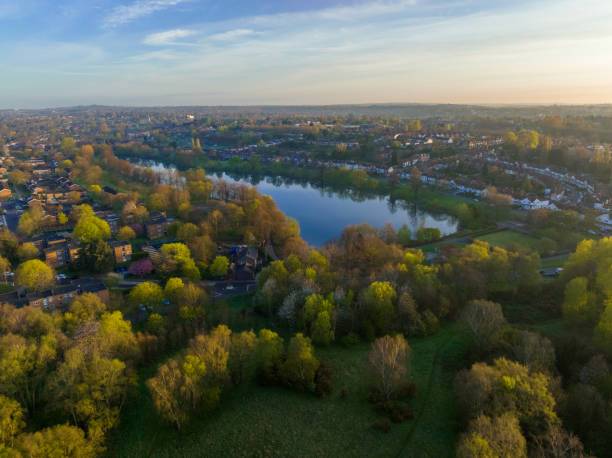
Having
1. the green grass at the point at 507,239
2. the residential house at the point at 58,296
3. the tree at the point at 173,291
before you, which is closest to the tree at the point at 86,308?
the residential house at the point at 58,296

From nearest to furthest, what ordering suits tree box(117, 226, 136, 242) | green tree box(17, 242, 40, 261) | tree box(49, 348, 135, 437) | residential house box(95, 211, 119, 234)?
tree box(49, 348, 135, 437), green tree box(17, 242, 40, 261), tree box(117, 226, 136, 242), residential house box(95, 211, 119, 234)

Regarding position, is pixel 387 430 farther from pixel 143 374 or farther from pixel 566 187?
pixel 566 187

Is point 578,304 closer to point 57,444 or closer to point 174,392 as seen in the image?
point 174,392

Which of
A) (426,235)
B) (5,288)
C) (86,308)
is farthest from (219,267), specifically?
(426,235)

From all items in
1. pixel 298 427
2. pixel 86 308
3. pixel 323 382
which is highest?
pixel 86 308

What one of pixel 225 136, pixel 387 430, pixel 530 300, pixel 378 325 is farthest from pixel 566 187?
pixel 225 136

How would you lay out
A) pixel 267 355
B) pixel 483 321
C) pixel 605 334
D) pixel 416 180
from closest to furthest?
pixel 267 355, pixel 605 334, pixel 483 321, pixel 416 180

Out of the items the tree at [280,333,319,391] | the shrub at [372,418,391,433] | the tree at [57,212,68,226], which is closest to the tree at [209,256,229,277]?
the tree at [280,333,319,391]

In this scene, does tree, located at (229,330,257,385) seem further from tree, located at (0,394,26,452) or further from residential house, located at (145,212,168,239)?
residential house, located at (145,212,168,239)

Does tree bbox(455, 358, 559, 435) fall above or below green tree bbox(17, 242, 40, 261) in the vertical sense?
above
